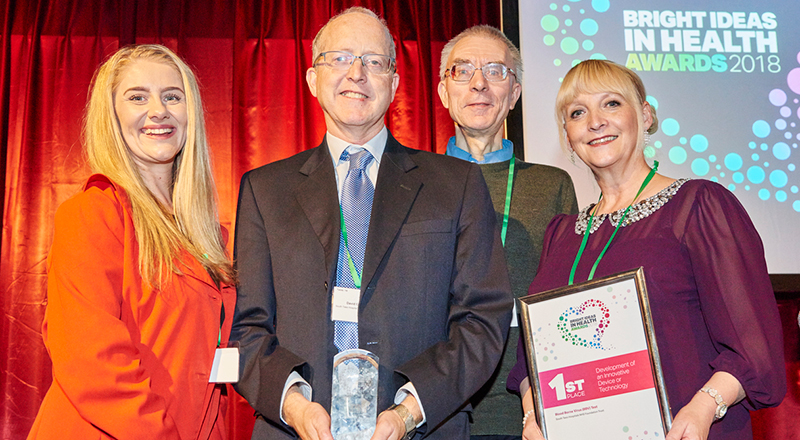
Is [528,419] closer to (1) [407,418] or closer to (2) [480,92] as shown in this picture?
(1) [407,418]

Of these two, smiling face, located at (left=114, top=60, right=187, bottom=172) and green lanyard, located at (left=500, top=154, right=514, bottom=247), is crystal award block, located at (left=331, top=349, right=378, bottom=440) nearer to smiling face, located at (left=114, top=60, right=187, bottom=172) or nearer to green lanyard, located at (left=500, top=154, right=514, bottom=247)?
green lanyard, located at (left=500, top=154, right=514, bottom=247)

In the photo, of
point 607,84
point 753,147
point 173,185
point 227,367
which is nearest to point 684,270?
point 607,84

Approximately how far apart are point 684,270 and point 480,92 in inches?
40.9

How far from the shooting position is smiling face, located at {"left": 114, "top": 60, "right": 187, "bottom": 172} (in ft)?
7.07

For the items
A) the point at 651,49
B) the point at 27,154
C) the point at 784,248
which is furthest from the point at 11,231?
the point at 784,248

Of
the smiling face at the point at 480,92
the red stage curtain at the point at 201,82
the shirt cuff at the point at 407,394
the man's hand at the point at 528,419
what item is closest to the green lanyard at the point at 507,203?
the smiling face at the point at 480,92

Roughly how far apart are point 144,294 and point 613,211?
4.77 ft

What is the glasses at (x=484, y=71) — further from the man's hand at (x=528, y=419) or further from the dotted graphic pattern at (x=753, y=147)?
the dotted graphic pattern at (x=753, y=147)

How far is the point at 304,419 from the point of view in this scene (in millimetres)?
1597

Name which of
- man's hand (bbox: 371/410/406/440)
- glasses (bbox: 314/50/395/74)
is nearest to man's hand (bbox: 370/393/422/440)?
man's hand (bbox: 371/410/406/440)

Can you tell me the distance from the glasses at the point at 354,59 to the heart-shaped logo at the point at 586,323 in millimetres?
901

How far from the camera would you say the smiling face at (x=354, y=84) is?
2000 mm

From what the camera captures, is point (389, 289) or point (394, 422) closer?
point (394, 422)

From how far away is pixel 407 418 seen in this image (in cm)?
162
